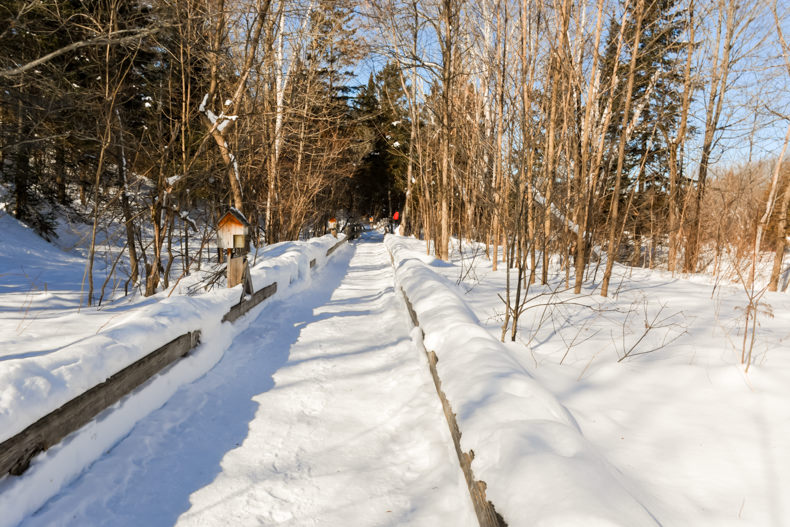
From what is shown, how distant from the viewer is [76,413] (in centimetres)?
229

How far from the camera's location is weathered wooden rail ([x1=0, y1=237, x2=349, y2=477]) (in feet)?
6.21

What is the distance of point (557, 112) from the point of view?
7.13 m

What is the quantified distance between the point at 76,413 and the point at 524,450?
2438 millimetres

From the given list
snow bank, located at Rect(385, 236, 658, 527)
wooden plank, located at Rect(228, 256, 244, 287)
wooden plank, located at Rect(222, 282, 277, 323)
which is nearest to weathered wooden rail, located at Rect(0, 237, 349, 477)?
wooden plank, located at Rect(222, 282, 277, 323)

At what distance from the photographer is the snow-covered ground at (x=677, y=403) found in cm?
202

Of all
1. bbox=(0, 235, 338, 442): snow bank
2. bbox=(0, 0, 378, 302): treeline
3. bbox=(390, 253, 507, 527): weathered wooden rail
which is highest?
bbox=(0, 0, 378, 302): treeline

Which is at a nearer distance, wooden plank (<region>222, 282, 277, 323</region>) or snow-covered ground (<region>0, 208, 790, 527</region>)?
snow-covered ground (<region>0, 208, 790, 527</region>)

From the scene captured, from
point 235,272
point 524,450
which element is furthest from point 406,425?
point 235,272

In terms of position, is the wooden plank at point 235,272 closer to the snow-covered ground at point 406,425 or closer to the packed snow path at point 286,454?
the snow-covered ground at point 406,425

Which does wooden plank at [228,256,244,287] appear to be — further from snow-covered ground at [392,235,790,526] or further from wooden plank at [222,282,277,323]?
snow-covered ground at [392,235,790,526]

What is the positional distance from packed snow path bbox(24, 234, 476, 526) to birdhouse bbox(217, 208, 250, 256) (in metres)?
1.91

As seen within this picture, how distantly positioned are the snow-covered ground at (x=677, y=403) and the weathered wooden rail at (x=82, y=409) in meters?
2.31

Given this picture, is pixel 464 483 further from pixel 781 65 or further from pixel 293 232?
pixel 293 232

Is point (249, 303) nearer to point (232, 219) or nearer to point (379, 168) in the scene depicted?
point (232, 219)
